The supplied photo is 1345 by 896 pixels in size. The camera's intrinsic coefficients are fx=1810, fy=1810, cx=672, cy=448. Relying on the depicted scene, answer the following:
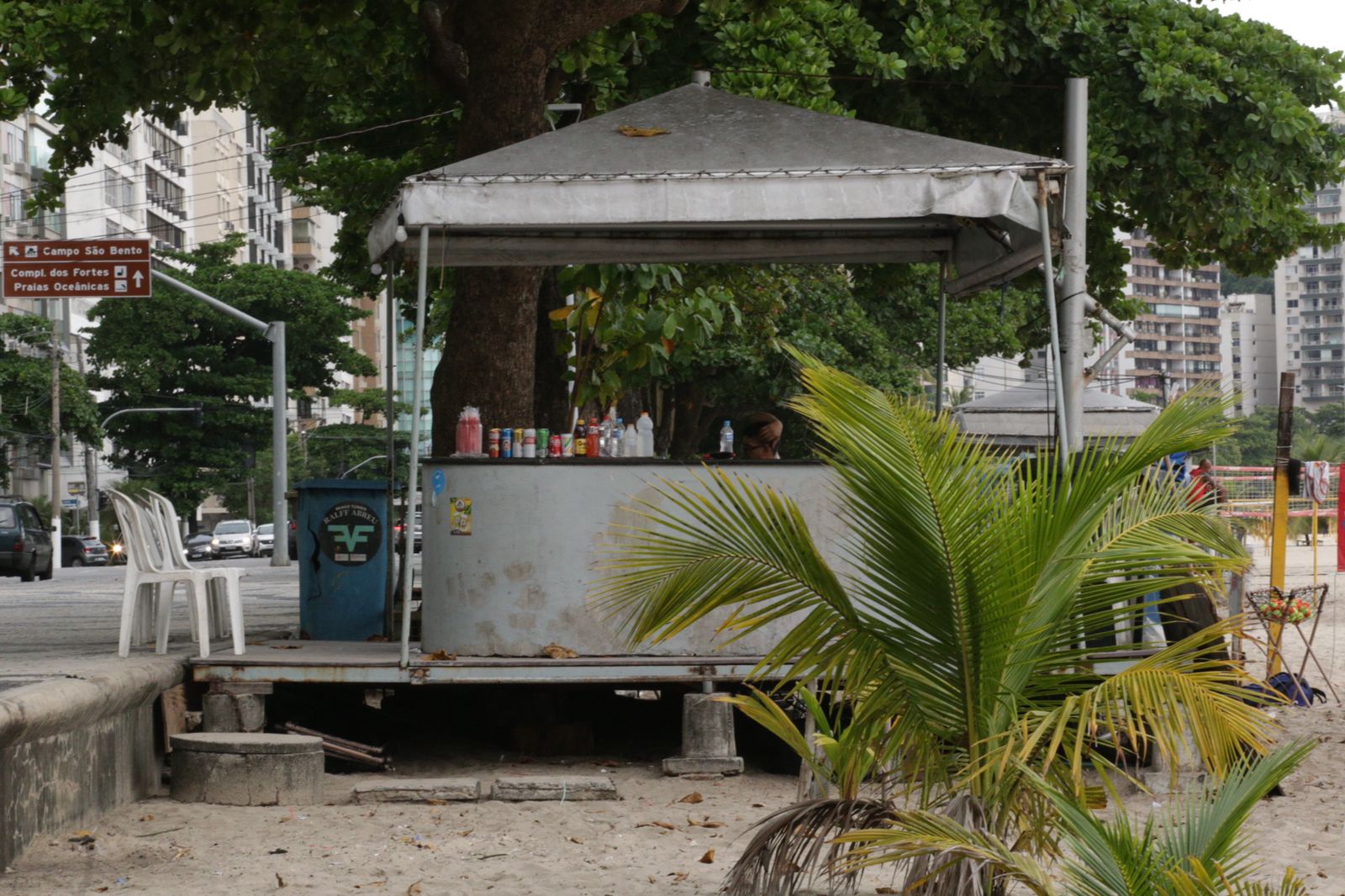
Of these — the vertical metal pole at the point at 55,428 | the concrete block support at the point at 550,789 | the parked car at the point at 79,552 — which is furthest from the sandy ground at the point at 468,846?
the vertical metal pole at the point at 55,428

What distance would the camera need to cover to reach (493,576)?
373 inches

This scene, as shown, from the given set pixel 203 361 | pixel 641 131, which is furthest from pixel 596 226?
pixel 203 361

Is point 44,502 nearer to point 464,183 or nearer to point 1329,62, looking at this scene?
point 1329,62

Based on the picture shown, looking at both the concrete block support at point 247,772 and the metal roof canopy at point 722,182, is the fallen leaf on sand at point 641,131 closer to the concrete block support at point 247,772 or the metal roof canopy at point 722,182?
the metal roof canopy at point 722,182

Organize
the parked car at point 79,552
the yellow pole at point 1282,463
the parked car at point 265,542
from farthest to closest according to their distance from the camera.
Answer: the parked car at point 265,542 < the parked car at point 79,552 < the yellow pole at point 1282,463

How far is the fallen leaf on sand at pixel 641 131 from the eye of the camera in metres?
9.48

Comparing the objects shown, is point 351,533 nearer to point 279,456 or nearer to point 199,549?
point 279,456

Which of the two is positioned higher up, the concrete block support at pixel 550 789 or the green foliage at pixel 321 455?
the green foliage at pixel 321 455

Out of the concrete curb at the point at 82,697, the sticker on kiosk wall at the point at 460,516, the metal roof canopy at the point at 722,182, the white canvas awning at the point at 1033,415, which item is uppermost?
the metal roof canopy at the point at 722,182

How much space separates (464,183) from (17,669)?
333cm

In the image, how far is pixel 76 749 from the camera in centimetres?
789

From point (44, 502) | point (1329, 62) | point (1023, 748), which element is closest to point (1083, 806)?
point (1023, 748)

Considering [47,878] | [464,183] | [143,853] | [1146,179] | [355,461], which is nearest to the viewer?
[47,878]

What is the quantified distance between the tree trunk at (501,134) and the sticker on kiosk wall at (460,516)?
208 centimetres
